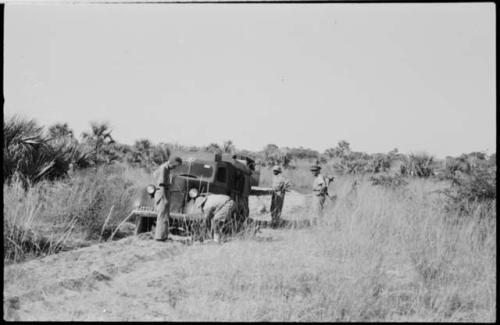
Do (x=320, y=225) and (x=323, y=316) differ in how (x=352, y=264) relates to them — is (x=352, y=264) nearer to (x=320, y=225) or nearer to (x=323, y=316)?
(x=323, y=316)

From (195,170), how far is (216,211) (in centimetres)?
139

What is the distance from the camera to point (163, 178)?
326 inches

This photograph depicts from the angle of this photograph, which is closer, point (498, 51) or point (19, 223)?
point (498, 51)

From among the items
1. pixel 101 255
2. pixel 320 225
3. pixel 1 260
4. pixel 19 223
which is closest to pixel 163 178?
pixel 101 255

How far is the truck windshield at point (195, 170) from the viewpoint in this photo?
380 inches

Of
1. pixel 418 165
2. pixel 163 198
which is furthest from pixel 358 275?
pixel 418 165

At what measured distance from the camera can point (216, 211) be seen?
8711mm

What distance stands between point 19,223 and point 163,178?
2.40 meters

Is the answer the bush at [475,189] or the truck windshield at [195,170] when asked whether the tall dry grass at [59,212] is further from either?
the bush at [475,189]

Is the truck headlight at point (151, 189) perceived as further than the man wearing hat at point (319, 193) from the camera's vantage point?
No

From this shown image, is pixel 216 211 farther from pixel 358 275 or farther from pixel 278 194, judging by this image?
pixel 358 275

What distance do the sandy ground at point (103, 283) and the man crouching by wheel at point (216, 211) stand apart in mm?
699

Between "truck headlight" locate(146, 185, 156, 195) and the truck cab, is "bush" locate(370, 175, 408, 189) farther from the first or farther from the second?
"truck headlight" locate(146, 185, 156, 195)

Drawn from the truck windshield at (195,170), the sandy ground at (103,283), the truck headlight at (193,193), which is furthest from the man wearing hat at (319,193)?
the sandy ground at (103,283)
